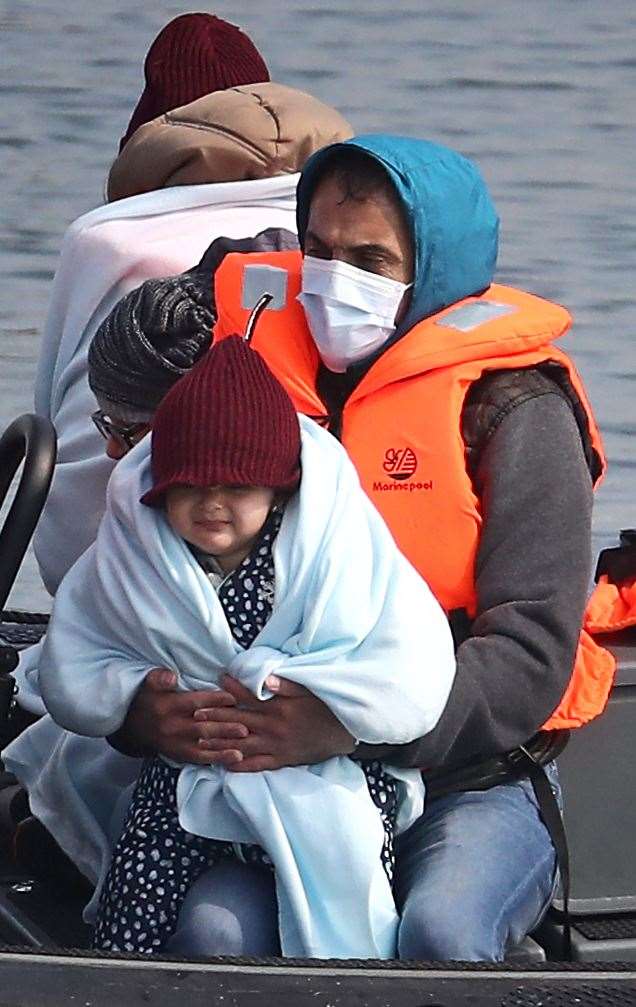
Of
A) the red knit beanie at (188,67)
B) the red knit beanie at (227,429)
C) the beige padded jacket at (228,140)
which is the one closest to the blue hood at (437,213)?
the red knit beanie at (227,429)

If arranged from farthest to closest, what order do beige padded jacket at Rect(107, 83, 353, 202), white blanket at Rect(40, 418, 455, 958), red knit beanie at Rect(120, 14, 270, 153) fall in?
red knit beanie at Rect(120, 14, 270, 153)
beige padded jacket at Rect(107, 83, 353, 202)
white blanket at Rect(40, 418, 455, 958)

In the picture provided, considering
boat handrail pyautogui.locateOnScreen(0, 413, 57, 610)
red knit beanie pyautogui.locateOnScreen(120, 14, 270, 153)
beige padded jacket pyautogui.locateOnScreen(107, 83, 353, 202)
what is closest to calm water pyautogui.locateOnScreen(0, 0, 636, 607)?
red knit beanie pyautogui.locateOnScreen(120, 14, 270, 153)

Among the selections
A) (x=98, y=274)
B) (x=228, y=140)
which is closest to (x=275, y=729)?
(x=98, y=274)

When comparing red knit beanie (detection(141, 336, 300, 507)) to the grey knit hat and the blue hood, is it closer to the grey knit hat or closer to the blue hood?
the blue hood

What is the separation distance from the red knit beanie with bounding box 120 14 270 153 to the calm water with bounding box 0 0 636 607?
2081 millimetres

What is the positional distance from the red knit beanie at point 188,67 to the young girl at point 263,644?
1.40 metres

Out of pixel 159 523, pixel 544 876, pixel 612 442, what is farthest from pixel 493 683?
pixel 612 442

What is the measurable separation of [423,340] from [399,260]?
9cm

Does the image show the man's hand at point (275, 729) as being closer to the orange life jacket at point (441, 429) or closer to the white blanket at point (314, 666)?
the white blanket at point (314, 666)

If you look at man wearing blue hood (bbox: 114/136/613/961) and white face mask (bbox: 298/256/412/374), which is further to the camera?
white face mask (bbox: 298/256/412/374)

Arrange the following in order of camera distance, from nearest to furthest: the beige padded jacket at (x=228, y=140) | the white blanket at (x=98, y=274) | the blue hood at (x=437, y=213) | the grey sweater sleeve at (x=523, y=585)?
the grey sweater sleeve at (x=523, y=585)
the blue hood at (x=437, y=213)
the white blanket at (x=98, y=274)
the beige padded jacket at (x=228, y=140)

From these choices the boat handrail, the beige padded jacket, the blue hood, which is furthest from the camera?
the beige padded jacket

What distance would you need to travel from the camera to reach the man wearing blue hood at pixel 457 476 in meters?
2.29

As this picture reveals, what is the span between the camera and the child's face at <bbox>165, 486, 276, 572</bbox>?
88.1 inches
